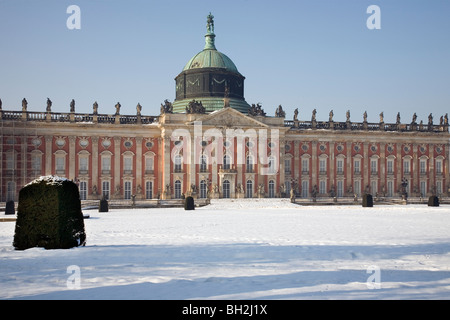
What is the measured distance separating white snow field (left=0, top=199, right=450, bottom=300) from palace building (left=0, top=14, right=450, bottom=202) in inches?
1102

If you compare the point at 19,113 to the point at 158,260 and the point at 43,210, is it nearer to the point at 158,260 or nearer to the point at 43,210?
the point at 43,210

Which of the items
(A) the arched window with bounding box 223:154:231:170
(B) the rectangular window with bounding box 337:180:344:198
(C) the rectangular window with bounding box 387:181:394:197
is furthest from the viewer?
(C) the rectangular window with bounding box 387:181:394:197

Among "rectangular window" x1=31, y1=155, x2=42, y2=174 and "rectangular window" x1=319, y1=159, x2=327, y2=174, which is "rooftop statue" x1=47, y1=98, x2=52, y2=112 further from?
"rectangular window" x1=319, y1=159, x2=327, y2=174

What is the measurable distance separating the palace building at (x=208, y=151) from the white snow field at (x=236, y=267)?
27984 millimetres

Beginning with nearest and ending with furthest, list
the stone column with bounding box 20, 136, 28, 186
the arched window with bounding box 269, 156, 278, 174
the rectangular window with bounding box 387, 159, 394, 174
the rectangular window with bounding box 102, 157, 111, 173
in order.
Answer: the stone column with bounding box 20, 136, 28, 186 → the rectangular window with bounding box 102, 157, 111, 173 → the arched window with bounding box 269, 156, 278, 174 → the rectangular window with bounding box 387, 159, 394, 174

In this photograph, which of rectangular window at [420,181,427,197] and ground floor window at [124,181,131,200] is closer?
ground floor window at [124,181,131,200]

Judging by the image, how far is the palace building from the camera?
4078cm

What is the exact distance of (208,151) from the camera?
42.3 metres

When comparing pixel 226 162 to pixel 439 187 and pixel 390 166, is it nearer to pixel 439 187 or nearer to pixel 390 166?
pixel 390 166

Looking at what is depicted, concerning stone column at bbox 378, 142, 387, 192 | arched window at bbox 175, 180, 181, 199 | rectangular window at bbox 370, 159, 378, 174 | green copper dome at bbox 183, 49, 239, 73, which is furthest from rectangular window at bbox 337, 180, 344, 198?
arched window at bbox 175, 180, 181, 199

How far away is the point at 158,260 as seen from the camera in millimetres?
9711

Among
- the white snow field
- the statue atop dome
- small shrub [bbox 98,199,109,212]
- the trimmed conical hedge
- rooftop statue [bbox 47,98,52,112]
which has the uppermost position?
the statue atop dome
